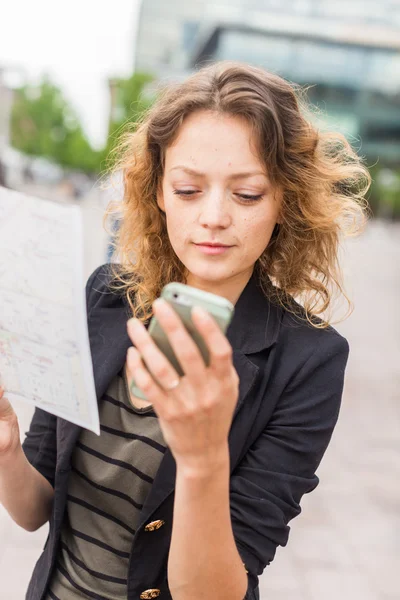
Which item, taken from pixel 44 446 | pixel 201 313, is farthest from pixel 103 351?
pixel 201 313

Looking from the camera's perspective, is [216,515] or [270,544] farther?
[270,544]

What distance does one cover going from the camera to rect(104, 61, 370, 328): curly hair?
4.54 ft

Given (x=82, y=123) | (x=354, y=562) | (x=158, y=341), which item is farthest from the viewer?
(x=82, y=123)

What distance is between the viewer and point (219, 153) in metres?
1.28

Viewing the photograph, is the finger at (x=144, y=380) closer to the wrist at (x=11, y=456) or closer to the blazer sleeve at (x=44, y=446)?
the wrist at (x=11, y=456)

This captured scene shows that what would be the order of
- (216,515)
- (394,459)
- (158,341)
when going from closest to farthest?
1. (158,341)
2. (216,515)
3. (394,459)

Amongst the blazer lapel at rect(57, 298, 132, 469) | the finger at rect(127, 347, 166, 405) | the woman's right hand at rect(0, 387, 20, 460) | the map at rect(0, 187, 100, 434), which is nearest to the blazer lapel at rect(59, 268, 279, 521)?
the blazer lapel at rect(57, 298, 132, 469)

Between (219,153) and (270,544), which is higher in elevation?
(219,153)

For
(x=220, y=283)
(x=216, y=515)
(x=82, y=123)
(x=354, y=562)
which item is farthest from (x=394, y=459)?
(x=82, y=123)

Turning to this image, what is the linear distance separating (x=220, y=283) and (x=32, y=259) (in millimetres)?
511

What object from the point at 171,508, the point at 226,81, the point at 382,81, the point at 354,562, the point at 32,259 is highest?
the point at 226,81

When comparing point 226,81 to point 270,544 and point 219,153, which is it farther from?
point 270,544

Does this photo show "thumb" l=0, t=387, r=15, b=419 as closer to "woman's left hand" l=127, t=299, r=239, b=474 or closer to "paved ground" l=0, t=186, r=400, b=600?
"woman's left hand" l=127, t=299, r=239, b=474

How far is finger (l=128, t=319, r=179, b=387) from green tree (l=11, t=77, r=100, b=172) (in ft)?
185
